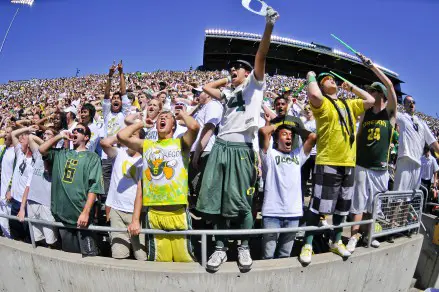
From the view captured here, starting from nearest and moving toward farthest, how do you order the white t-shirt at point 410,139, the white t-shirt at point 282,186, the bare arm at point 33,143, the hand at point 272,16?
1. the hand at point 272,16
2. the white t-shirt at point 282,186
3. the bare arm at point 33,143
4. the white t-shirt at point 410,139

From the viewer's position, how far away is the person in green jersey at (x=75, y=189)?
3.40 meters

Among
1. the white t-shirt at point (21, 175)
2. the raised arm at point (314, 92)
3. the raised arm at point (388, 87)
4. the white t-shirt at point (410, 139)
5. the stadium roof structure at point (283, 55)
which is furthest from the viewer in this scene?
the stadium roof structure at point (283, 55)

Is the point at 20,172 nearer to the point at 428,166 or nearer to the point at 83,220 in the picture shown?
the point at 83,220

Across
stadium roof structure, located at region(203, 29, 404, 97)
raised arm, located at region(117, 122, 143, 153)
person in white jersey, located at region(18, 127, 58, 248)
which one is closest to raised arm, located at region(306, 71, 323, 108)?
raised arm, located at region(117, 122, 143, 153)

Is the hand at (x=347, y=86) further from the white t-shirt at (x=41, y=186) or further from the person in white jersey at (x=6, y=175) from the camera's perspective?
the person in white jersey at (x=6, y=175)

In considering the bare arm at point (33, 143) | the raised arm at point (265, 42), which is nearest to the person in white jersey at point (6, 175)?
the bare arm at point (33, 143)

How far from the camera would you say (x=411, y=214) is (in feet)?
14.2

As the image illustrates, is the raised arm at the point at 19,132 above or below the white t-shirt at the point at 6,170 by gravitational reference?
above

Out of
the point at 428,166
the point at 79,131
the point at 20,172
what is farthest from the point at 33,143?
the point at 428,166

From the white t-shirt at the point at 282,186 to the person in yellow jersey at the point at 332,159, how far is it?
0.76 feet

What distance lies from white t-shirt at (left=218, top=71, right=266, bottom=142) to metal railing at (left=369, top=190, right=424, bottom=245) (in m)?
2.05

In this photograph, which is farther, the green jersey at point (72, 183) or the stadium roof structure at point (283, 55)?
the stadium roof structure at point (283, 55)

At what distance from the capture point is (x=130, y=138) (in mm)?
3398

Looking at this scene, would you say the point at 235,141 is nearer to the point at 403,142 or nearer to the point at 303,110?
the point at 403,142
